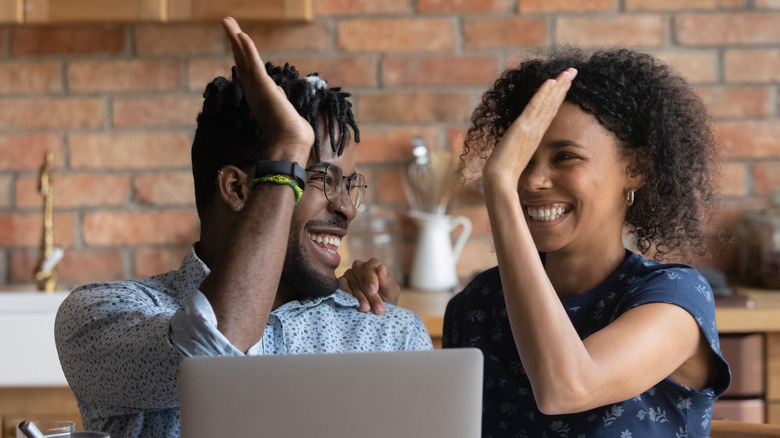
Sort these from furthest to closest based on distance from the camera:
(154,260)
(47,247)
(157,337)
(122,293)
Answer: (154,260) → (47,247) → (122,293) → (157,337)

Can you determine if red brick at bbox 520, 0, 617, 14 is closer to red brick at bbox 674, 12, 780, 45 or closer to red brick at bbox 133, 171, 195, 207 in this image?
red brick at bbox 674, 12, 780, 45

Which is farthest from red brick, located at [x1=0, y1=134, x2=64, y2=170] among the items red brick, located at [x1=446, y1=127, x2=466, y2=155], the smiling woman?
the smiling woman

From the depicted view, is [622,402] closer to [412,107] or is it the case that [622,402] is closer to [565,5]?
[412,107]

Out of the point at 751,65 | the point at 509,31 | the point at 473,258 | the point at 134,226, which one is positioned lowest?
the point at 473,258

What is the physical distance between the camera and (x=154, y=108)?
8.09 feet

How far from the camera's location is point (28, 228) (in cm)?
248

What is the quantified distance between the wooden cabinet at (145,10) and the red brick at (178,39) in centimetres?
16

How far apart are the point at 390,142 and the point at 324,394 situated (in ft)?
5.81

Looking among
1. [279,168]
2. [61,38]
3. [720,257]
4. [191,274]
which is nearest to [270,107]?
[279,168]

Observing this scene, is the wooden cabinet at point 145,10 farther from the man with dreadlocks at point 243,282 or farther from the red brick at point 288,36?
the man with dreadlocks at point 243,282

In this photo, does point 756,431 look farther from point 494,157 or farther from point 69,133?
point 69,133

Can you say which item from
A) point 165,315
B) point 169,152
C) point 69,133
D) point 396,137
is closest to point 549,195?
point 165,315

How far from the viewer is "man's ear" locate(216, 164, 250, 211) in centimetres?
A: 127

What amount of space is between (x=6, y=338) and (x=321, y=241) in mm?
1014
